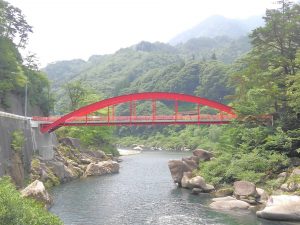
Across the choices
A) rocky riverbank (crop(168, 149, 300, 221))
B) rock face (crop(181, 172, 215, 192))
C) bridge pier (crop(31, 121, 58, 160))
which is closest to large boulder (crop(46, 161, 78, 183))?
bridge pier (crop(31, 121, 58, 160))

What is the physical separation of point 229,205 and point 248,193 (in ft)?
6.70

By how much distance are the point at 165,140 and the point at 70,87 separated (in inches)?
1461

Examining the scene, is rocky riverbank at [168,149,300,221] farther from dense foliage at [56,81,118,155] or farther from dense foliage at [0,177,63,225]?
dense foliage at [56,81,118,155]

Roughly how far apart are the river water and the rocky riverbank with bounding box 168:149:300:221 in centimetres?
67

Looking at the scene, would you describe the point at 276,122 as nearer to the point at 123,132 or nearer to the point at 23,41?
the point at 23,41

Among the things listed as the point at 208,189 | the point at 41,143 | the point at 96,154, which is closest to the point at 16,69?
the point at 41,143

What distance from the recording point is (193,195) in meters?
29.6

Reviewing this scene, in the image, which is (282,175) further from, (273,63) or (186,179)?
(273,63)

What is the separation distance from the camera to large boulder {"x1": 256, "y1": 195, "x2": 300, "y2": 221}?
20922 mm

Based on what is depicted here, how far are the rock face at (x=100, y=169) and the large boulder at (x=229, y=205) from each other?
18388 mm

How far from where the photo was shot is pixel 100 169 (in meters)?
41.8

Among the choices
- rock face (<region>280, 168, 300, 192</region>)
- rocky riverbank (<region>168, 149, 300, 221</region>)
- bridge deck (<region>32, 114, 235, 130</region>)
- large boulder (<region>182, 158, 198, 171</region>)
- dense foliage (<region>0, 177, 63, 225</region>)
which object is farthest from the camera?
bridge deck (<region>32, 114, 235, 130</region>)

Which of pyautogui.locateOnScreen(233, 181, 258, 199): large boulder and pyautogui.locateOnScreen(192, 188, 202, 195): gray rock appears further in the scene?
pyautogui.locateOnScreen(192, 188, 202, 195): gray rock

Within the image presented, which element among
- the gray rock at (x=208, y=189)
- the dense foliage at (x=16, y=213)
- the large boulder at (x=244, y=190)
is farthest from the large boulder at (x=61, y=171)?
the dense foliage at (x=16, y=213)
